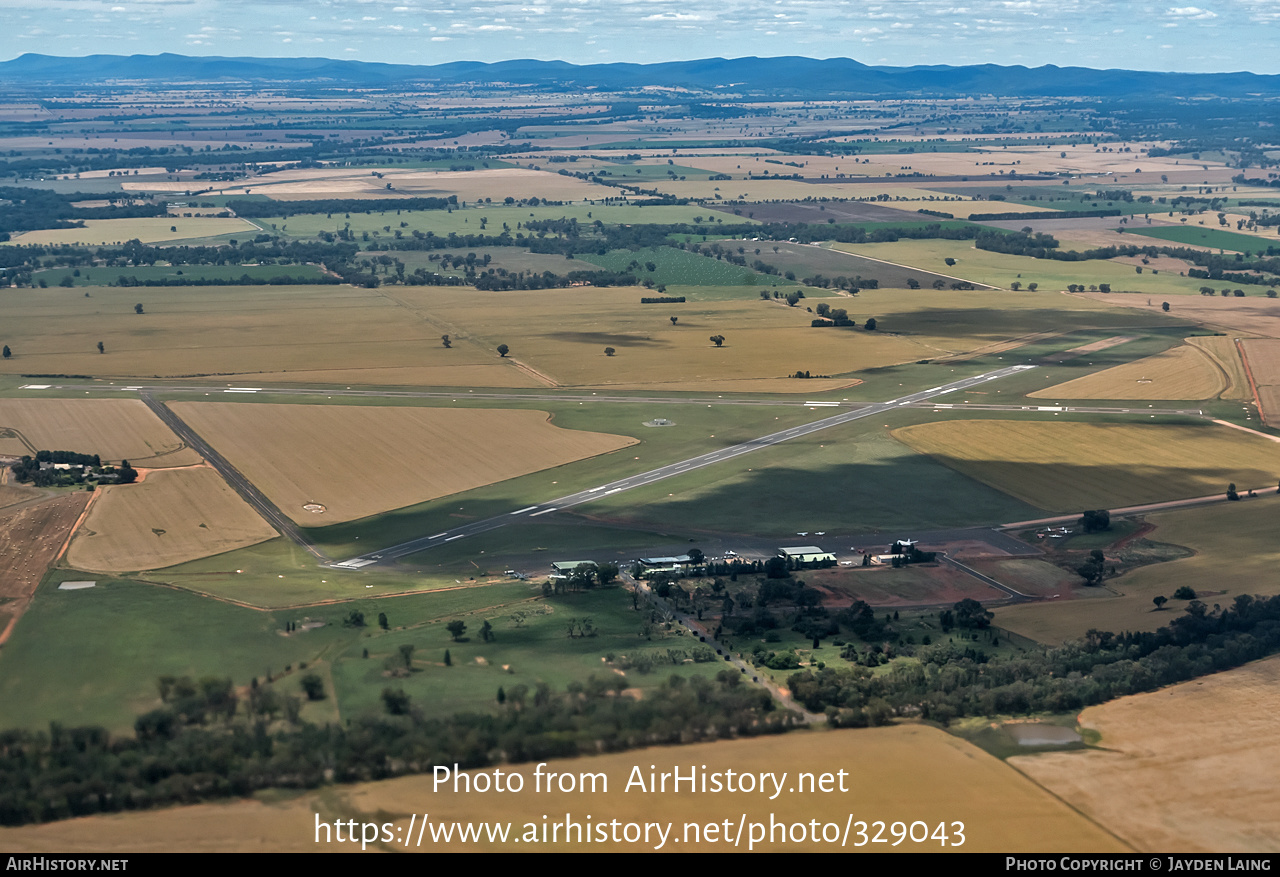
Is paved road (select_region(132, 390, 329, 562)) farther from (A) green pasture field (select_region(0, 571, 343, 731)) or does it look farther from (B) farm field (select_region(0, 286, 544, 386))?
(B) farm field (select_region(0, 286, 544, 386))

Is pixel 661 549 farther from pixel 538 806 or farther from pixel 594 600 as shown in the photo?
pixel 538 806

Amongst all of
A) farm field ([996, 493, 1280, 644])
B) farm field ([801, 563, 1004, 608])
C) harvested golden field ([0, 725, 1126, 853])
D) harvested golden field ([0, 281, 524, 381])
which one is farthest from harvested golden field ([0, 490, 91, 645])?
farm field ([996, 493, 1280, 644])

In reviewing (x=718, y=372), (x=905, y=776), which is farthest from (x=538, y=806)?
(x=718, y=372)

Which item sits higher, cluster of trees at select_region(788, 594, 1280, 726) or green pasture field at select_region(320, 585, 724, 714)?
cluster of trees at select_region(788, 594, 1280, 726)

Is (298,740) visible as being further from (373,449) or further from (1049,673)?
(373,449)

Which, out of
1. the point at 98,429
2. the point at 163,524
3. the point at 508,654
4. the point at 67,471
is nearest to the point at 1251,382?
the point at 508,654
